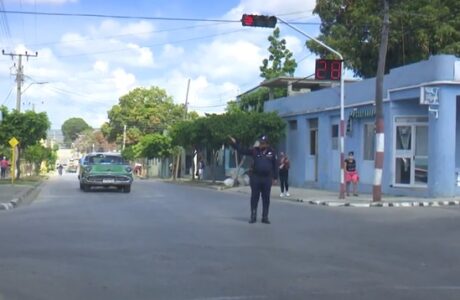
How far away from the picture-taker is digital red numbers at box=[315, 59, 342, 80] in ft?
74.8

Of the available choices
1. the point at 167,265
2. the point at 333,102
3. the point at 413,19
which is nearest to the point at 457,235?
the point at 167,265

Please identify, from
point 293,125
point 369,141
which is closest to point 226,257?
point 369,141

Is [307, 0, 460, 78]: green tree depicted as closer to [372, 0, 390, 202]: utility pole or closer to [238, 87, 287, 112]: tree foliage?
[238, 87, 287, 112]: tree foliage

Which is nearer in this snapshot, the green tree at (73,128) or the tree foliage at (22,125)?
the tree foliage at (22,125)

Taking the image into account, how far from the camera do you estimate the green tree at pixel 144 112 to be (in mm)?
84312

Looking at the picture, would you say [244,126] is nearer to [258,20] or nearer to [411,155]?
[411,155]

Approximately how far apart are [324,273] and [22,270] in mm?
3911

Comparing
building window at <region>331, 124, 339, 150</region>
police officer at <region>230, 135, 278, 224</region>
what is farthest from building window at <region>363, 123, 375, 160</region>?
police officer at <region>230, 135, 278, 224</region>

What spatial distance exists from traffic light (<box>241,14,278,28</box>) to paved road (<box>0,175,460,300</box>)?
6.30 meters

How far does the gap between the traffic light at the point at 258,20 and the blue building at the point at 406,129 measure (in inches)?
245

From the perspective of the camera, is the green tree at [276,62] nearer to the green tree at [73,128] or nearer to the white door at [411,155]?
the white door at [411,155]

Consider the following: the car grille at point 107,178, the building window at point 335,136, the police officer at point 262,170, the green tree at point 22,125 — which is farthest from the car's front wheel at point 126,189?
A: the police officer at point 262,170

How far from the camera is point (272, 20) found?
20.3m

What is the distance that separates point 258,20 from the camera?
20.2 metres
